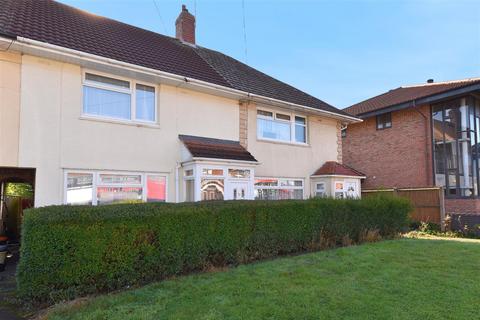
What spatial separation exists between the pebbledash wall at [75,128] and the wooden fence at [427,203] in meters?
7.64

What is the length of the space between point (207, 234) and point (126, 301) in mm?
2279

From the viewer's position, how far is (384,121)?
2053cm

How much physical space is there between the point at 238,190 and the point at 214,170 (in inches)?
44.5

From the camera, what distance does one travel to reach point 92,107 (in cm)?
994

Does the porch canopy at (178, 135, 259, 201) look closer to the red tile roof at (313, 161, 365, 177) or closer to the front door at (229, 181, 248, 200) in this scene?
the front door at (229, 181, 248, 200)

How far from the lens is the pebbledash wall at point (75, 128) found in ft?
28.5

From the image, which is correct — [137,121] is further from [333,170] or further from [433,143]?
[433,143]

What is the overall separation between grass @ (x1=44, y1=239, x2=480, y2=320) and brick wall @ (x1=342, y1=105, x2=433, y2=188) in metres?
11.6

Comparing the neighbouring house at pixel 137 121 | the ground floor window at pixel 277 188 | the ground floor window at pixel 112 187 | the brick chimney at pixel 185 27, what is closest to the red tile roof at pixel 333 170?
the neighbouring house at pixel 137 121

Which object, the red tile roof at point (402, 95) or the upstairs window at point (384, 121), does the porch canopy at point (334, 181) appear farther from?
the red tile roof at point (402, 95)

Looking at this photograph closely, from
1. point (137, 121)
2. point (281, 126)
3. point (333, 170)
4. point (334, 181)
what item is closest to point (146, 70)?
point (137, 121)

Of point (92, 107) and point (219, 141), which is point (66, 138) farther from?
point (219, 141)

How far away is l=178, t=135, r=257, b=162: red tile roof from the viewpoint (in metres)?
11.1

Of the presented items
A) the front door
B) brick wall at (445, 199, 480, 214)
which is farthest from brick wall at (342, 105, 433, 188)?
the front door
